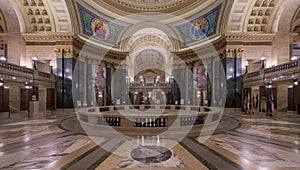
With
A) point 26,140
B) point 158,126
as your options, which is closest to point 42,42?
point 26,140

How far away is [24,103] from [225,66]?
1940cm

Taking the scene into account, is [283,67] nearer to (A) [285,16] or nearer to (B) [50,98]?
(A) [285,16]

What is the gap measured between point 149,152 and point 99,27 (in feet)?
67.4

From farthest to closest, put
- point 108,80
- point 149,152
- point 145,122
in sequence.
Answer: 1. point 108,80
2. point 145,122
3. point 149,152

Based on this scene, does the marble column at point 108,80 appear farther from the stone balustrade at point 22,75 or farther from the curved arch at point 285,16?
the curved arch at point 285,16

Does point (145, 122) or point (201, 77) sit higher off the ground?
point (201, 77)

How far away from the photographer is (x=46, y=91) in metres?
17.9

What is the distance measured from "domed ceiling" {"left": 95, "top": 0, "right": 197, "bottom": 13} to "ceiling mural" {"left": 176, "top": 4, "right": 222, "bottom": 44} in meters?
2.48

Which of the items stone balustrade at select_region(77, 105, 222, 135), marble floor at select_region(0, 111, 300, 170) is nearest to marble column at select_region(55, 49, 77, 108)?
stone balustrade at select_region(77, 105, 222, 135)

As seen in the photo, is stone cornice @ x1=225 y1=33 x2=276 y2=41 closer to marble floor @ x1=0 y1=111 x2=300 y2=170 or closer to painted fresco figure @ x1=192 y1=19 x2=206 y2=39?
painted fresco figure @ x1=192 y1=19 x2=206 y2=39

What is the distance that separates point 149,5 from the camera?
23609 millimetres

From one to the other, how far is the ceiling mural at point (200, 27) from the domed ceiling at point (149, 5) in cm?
248

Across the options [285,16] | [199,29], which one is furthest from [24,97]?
[285,16]

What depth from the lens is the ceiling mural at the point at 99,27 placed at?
19.9 meters
